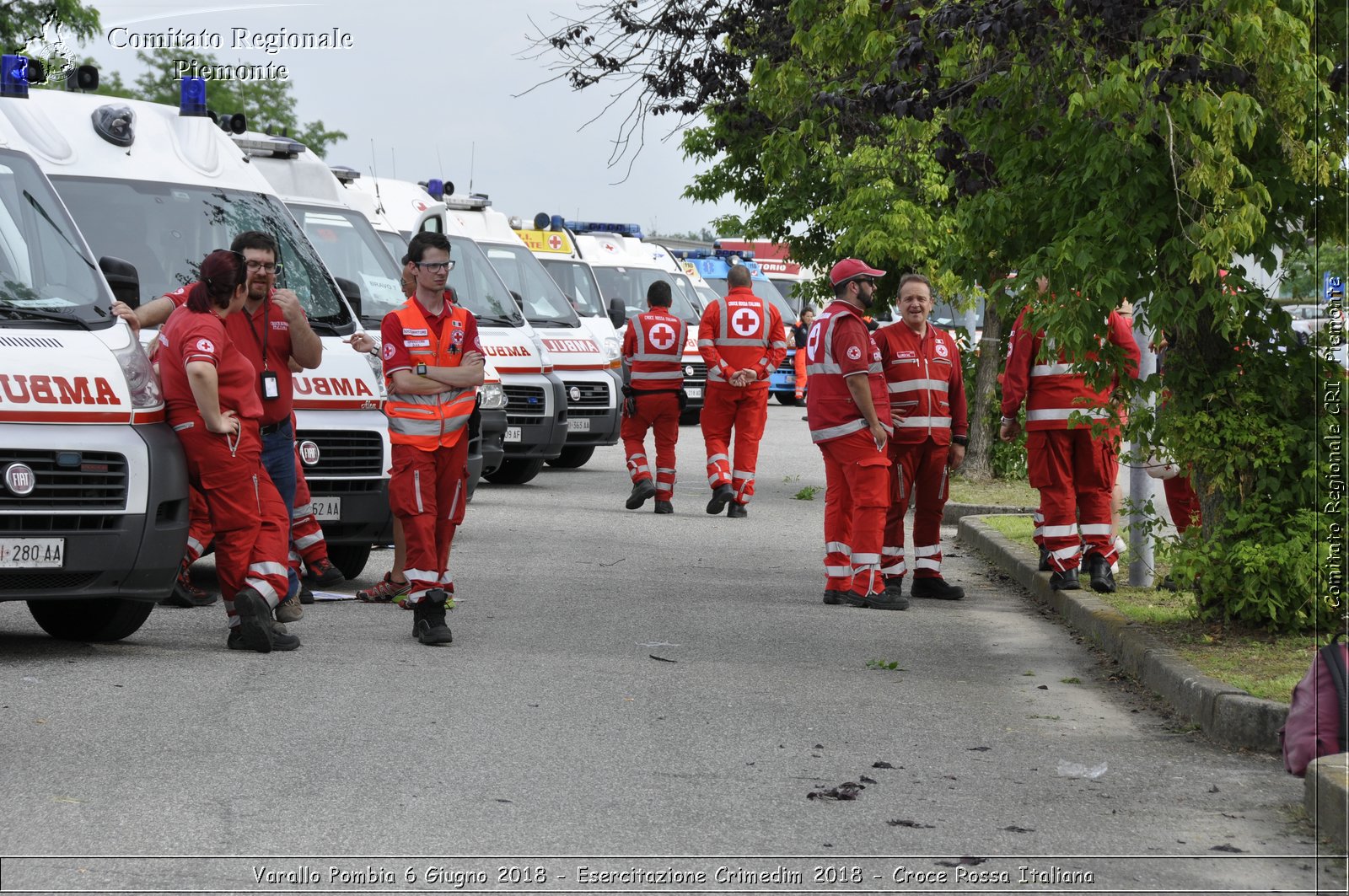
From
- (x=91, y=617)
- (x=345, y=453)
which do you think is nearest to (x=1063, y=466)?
(x=345, y=453)

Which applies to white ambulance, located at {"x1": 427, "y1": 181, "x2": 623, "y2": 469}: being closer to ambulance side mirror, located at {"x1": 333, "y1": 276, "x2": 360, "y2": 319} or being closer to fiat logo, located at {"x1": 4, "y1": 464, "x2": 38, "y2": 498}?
ambulance side mirror, located at {"x1": 333, "y1": 276, "x2": 360, "y2": 319}

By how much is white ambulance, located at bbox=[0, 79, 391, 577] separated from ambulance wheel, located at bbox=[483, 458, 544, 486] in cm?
765

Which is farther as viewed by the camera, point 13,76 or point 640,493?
point 640,493

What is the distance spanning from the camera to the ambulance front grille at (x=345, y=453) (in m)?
10.4

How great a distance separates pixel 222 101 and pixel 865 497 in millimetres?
46134

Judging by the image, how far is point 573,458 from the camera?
2133cm

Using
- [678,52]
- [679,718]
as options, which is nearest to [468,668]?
[679,718]

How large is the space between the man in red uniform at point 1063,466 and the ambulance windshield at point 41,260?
5.08m

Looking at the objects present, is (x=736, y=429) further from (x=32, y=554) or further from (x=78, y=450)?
(x=32, y=554)

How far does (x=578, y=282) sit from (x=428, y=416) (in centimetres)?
1448

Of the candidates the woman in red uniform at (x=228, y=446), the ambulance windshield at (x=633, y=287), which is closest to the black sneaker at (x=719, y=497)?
the woman in red uniform at (x=228, y=446)

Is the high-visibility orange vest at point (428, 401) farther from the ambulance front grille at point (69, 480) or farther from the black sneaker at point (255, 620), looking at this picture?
the ambulance front grille at point (69, 480)

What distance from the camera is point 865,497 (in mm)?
10695

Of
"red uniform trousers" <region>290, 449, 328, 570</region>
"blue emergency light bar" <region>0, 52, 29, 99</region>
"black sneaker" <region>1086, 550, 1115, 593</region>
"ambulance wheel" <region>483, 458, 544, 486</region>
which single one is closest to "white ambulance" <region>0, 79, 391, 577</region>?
"red uniform trousers" <region>290, 449, 328, 570</region>
